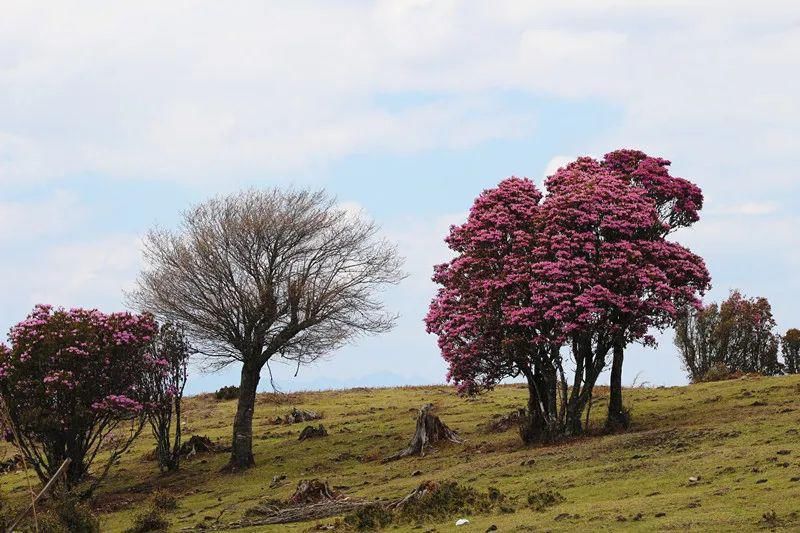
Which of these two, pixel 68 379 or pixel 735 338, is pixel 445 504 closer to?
pixel 68 379

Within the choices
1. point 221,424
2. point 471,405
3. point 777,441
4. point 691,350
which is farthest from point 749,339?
point 777,441

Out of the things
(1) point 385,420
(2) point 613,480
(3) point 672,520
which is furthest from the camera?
(1) point 385,420

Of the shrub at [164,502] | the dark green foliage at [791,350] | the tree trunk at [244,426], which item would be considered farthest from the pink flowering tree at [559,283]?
the dark green foliage at [791,350]

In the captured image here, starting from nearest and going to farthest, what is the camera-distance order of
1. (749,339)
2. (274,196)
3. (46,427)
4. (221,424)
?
(46,427)
(274,196)
(221,424)
(749,339)

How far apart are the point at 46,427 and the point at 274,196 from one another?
14.7 metres

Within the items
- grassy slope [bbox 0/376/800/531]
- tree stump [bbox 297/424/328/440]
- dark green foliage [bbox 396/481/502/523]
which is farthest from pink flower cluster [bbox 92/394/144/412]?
dark green foliage [bbox 396/481/502/523]

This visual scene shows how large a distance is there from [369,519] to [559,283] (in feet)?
47.3

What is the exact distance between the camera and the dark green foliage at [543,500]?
2298 centimetres

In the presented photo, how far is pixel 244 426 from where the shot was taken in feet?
136

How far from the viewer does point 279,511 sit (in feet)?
90.6

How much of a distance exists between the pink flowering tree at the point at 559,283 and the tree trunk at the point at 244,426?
9.02 m

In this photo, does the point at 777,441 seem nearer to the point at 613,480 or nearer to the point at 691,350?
the point at 613,480

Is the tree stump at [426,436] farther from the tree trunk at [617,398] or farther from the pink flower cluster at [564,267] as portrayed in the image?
the tree trunk at [617,398]

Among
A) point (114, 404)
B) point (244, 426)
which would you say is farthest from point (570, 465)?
point (114, 404)
